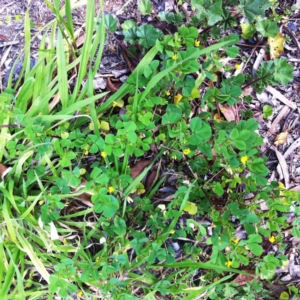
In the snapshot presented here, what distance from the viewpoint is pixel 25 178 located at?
159 centimetres

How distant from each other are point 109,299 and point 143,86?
0.86m

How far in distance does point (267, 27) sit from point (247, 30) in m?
0.16

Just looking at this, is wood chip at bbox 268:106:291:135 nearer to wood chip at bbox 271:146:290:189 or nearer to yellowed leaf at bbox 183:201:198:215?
wood chip at bbox 271:146:290:189

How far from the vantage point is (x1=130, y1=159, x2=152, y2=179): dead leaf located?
5.37 ft

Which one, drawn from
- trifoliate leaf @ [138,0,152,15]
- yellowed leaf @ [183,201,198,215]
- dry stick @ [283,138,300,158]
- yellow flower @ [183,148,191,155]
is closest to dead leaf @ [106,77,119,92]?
trifoliate leaf @ [138,0,152,15]

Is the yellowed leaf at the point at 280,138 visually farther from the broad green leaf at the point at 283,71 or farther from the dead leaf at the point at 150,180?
the dead leaf at the point at 150,180

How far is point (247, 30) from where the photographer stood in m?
1.75

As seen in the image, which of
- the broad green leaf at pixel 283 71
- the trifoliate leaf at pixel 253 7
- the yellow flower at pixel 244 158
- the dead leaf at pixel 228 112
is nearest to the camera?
the yellow flower at pixel 244 158

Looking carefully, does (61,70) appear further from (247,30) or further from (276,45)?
(276,45)

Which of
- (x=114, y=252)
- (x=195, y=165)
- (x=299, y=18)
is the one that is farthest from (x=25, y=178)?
(x=299, y=18)

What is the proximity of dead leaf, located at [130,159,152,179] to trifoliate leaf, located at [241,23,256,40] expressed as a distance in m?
0.75

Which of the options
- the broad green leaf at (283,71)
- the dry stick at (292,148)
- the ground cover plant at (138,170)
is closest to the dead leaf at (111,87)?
the ground cover plant at (138,170)

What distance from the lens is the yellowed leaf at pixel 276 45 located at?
178 centimetres

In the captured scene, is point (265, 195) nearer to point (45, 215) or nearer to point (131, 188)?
point (131, 188)
